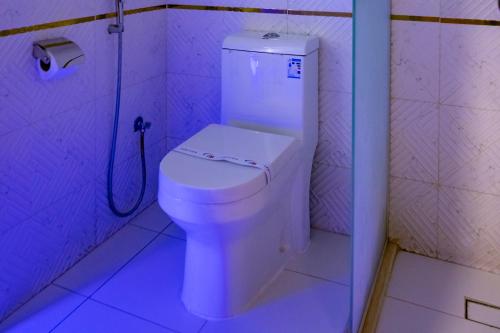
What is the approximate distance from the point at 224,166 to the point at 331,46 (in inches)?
26.9

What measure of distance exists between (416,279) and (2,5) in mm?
1627

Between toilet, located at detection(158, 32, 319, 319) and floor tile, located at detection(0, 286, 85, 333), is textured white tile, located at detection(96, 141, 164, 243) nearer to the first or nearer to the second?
floor tile, located at detection(0, 286, 85, 333)

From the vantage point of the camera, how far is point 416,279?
1.92m

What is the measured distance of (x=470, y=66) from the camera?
178 centimetres

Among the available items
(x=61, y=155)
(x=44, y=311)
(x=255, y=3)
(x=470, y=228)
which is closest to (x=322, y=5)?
(x=255, y=3)

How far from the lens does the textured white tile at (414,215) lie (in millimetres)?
1993

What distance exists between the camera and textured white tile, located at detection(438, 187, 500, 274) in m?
1.90

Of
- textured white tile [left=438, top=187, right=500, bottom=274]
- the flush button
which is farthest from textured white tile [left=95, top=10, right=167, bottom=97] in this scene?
textured white tile [left=438, top=187, right=500, bottom=274]

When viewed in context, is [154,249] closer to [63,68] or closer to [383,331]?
[63,68]

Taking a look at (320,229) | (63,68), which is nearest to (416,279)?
(320,229)

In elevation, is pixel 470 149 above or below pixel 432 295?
above

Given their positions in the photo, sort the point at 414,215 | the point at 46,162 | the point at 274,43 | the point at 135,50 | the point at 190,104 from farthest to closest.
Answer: the point at 190,104 < the point at 135,50 < the point at 414,215 < the point at 274,43 < the point at 46,162

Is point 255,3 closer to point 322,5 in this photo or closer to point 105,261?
point 322,5

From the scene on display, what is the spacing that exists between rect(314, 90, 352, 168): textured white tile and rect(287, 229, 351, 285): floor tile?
314 millimetres
